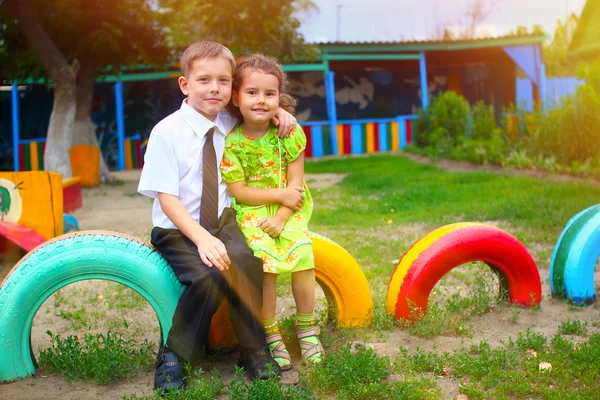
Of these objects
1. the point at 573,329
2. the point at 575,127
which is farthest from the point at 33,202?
the point at 575,127

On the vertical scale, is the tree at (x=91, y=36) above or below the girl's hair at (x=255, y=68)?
above

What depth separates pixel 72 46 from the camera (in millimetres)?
10789

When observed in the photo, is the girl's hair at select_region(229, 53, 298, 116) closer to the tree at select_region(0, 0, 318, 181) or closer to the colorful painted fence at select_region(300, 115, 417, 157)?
the tree at select_region(0, 0, 318, 181)

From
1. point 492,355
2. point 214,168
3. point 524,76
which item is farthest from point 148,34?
point 524,76

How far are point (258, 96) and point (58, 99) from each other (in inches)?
332

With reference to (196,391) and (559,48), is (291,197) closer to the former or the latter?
(196,391)

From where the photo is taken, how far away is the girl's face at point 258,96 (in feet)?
9.78

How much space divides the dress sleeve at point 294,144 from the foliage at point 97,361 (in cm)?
125

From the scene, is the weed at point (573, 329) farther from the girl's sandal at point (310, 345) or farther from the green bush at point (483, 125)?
the green bush at point (483, 125)

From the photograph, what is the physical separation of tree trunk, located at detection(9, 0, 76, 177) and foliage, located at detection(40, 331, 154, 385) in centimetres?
766

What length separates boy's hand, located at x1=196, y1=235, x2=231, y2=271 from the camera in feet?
9.02

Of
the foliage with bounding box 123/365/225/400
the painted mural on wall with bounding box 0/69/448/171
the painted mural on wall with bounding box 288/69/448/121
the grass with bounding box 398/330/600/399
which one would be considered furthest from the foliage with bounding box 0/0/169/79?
the grass with bounding box 398/330/600/399

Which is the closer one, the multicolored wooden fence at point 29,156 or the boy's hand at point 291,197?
the boy's hand at point 291,197

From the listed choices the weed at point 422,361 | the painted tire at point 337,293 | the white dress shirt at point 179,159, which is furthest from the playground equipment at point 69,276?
the weed at point 422,361
